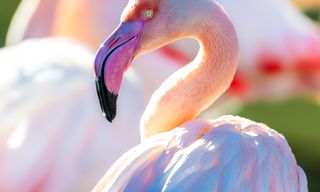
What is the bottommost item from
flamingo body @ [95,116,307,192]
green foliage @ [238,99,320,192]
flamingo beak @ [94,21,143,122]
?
green foliage @ [238,99,320,192]

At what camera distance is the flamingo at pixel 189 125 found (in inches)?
101

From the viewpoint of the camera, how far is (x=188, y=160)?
258 cm

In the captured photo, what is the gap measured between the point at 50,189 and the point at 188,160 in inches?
45.4

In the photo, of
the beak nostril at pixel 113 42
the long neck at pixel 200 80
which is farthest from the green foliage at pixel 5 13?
the beak nostril at pixel 113 42

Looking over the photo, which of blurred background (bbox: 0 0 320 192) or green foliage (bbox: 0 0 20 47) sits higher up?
green foliage (bbox: 0 0 20 47)

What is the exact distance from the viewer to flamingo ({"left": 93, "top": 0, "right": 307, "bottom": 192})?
2566 mm

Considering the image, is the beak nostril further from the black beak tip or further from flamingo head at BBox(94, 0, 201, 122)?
the black beak tip

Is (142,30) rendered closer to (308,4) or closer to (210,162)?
(210,162)

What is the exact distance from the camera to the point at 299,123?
6504mm

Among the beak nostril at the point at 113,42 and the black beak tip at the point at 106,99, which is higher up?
the beak nostril at the point at 113,42

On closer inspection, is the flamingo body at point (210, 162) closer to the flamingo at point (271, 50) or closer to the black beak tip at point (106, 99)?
the black beak tip at point (106, 99)

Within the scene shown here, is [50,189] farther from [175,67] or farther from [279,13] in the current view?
[279,13]

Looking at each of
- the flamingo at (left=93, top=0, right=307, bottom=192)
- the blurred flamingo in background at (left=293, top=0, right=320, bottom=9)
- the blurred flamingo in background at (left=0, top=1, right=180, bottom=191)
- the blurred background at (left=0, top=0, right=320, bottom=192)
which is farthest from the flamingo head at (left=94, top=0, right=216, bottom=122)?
the blurred flamingo in background at (left=293, top=0, right=320, bottom=9)

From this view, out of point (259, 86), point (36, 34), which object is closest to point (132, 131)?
point (36, 34)
